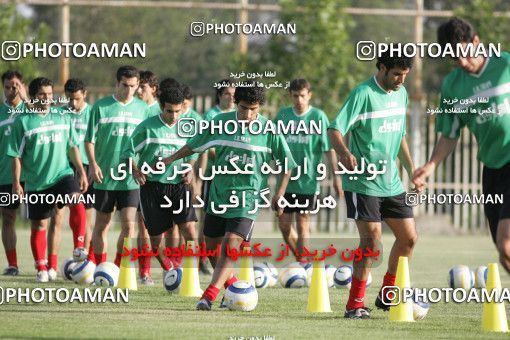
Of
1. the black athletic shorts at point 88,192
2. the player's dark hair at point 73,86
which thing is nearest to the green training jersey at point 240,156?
the black athletic shorts at point 88,192

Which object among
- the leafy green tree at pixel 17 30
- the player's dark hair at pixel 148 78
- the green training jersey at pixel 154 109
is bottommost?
the green training jersey at pixel 154 109

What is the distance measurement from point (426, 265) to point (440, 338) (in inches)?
344

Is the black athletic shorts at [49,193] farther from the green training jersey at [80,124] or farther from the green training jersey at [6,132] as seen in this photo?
the green training jersey at [80,124]

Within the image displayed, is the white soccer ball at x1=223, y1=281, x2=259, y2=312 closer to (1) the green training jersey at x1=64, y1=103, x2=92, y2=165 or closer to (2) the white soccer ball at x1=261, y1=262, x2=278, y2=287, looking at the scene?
(2) the white soccer ball at x1=261, y1=262, x2=278, y2=287

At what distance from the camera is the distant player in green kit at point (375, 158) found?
10883 mm

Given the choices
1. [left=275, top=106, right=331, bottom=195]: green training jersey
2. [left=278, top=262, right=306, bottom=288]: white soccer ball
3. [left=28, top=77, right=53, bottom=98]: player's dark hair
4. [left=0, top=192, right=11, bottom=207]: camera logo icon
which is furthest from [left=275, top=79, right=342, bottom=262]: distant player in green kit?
[left=0, top=192, right=11, bottom=207]: camera logo icon

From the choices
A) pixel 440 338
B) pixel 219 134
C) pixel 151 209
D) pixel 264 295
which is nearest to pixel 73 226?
pixel 151 209

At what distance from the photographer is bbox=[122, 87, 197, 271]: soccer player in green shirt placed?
1352 cm

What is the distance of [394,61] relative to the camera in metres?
10.8

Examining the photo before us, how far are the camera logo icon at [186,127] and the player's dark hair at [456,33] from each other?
16.3 feet

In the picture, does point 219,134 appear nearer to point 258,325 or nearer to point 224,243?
point 224,243

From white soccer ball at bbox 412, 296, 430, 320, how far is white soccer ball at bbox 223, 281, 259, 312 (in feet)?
4.93

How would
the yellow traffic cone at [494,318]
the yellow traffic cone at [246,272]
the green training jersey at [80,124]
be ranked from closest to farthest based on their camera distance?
the yellow traffic cone at [494,318]
the yellow traffic cone at [246,272]
the green training jersey at [80,124]

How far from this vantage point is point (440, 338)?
376 inches
